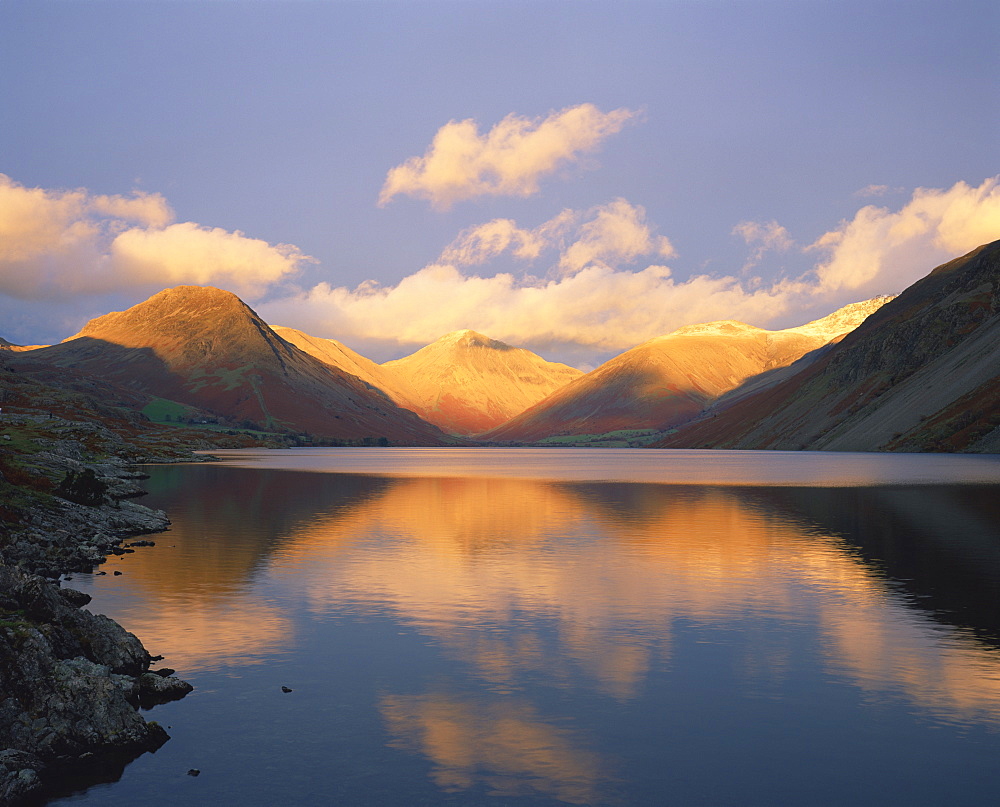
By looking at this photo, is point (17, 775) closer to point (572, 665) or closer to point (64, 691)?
point (64, 691)

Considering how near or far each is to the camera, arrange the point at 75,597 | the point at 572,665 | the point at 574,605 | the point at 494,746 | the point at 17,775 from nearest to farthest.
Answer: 1. the point at 17,775
2. the point at 494,746
3. the point at 572,665
4. the point at 75,597
5. the point at 574,605

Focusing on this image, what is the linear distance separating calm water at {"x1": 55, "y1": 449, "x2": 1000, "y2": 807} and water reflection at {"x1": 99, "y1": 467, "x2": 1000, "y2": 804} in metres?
0.16

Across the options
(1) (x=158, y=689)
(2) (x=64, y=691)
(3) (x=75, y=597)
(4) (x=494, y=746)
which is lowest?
(4) (x=494, y=746)

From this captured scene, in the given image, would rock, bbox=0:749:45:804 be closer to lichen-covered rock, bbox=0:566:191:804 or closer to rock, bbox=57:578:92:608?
lichen-covered rock, bbox=0:566:191:804

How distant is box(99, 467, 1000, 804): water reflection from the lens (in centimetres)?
2362

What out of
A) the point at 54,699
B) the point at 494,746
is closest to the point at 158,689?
the point at 54,699

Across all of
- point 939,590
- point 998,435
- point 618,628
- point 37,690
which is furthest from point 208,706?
point 998,435

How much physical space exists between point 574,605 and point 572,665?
9.93m

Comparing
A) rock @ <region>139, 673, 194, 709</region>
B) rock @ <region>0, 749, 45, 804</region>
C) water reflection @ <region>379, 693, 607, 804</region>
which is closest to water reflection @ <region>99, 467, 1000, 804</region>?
water reflection @ <region>379, 693, 607, 804</region>

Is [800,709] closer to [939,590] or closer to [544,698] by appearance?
[544,698]

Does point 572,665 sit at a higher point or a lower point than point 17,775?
lower

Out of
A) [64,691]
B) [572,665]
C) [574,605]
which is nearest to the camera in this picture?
[64,691]

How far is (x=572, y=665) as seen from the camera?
94.2 feet

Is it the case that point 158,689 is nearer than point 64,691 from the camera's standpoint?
No
